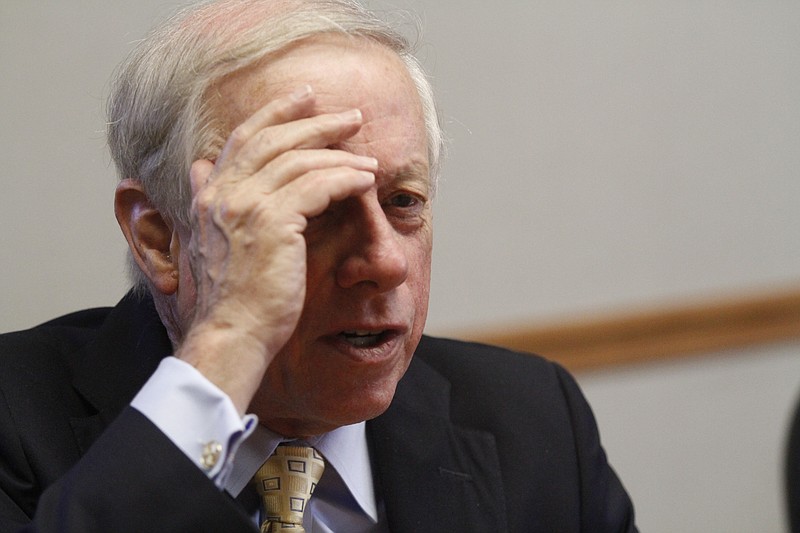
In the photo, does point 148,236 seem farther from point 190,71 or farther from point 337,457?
point 337,457

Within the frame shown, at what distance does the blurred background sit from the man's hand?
4.73 ft

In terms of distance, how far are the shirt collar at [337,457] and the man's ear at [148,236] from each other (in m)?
0.28

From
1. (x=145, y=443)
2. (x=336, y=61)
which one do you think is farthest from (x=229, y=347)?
(x=336, y=61)

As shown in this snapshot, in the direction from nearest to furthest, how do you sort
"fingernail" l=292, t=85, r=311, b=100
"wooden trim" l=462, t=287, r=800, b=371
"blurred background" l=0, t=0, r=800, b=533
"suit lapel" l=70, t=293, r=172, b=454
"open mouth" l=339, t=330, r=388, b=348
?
"fingernail" l=292, t=85, r=311, b=100 < "open mouth" l=339, t=330, r=388, b=348 < "suit lapel" l=70, t=293, r=172, b=454 < "blurred background" l=0, t=0, r=800, b=533 < "wooden trim" l=462, t=287, r=800, b=371

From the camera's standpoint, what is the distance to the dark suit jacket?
1.24 meters

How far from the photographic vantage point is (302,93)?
1400 mm

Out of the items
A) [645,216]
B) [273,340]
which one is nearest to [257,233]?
[273,340]

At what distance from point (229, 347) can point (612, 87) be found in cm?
221

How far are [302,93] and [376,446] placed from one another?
2.21 ft

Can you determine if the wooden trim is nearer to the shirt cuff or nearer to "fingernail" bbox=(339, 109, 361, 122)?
"fingernail" bbox=(339, 109, 361, 122)

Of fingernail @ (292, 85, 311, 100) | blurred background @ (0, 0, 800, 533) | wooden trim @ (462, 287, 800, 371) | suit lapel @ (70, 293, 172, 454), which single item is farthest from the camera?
wooden trim @ (462, 287, 800, 371)

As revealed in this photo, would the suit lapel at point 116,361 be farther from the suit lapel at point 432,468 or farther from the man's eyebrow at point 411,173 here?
the man's eyebrow at point 411,173

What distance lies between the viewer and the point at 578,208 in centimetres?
321

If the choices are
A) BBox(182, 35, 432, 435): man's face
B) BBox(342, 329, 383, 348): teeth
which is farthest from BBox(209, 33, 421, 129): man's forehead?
BBox(342, 329, 383, 348): teeth
